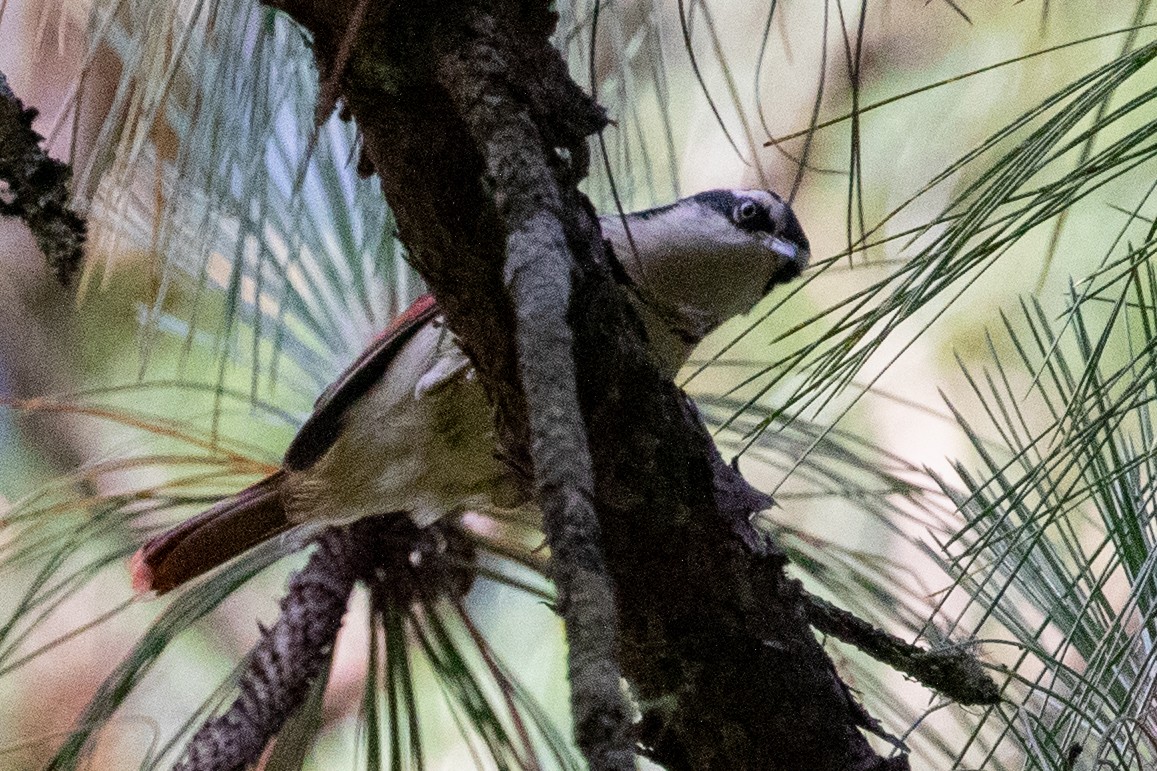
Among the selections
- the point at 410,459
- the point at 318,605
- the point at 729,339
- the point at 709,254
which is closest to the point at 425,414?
the point at 410,459

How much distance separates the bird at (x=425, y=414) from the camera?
1.17 m

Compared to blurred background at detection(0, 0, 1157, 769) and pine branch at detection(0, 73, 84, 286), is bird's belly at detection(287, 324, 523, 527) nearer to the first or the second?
blurred background at detection(0, 0, 1157, 769)

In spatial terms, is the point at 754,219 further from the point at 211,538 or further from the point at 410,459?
the point at 211,538

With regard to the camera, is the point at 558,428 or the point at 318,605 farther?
the point at 318,605

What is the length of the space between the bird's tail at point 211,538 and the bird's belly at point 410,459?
0.9 inches

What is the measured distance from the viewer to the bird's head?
1149 mm

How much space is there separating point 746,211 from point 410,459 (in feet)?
1.38

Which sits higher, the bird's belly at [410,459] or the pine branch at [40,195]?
the pine branch at [40,195]

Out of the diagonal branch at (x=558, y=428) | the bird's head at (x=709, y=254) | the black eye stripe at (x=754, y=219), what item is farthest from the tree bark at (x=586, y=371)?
the black eye stripe at (x=754, y=219)

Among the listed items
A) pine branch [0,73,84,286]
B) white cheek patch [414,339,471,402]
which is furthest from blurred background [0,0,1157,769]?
white cheek patch [414,339,471,402]

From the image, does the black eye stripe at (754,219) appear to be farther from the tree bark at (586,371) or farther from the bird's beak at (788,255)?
the tree bark at (586,371)

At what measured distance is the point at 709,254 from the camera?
119cm

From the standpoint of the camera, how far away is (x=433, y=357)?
1.15 metres

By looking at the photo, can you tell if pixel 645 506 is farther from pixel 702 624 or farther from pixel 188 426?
pixel 188 426
